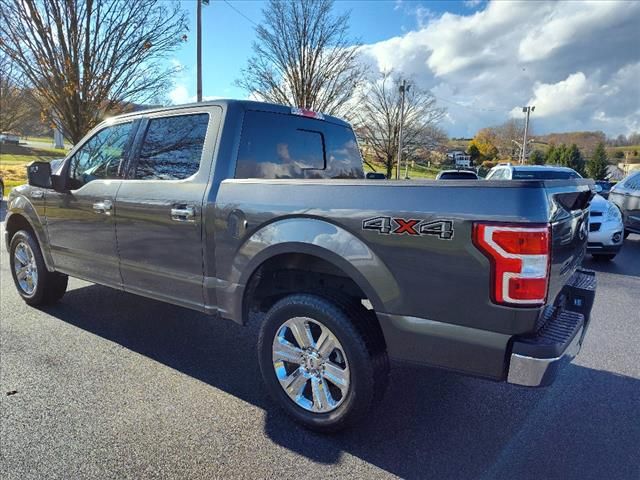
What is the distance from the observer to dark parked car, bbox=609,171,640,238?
887 cm

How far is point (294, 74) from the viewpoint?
16719 mm

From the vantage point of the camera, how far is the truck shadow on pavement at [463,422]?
2434mm

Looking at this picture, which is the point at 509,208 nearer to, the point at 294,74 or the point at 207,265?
the point at 207,265

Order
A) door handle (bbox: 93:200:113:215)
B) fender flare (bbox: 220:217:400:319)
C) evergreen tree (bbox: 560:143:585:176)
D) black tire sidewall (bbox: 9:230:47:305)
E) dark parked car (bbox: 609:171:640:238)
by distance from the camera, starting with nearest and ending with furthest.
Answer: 1. fender flare (bbox: 220:217:400:319)
2. door handle (bbox: 93:200:113:215)
3. black tire sidewall (bbox: 9:230:47:305)
4. dark parked car (bbox: 609:171:640:238)
5. evergreen tree (bbox: 560:143:585:176)

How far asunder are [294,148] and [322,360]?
1.70m

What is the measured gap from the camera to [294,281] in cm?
302

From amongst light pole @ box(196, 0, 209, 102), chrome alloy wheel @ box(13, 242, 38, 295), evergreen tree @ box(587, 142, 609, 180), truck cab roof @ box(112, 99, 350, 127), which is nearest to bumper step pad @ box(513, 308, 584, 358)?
truck cab roof @ box(112, 99, 350, 127)

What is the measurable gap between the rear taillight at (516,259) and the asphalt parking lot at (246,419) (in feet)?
3.36

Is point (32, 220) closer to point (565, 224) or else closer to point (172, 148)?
point (172, 148)

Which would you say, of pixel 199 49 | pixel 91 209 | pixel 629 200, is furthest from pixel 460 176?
pixel 199 49

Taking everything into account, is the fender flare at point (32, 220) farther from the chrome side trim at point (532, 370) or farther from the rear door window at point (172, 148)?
the chrome side trim at point (532, 370)

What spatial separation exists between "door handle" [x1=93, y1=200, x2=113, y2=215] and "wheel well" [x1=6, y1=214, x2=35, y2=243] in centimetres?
143

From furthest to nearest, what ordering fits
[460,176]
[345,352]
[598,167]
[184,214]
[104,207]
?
1. [598,167]
2. [460,176]
3. [104,207]
4. [184,214]
5. [345,352]

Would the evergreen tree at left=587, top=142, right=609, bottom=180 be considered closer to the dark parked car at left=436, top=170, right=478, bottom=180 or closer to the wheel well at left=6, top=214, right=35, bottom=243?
the dark parked car at left=436, top=170, right=478, bottom=180
